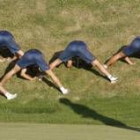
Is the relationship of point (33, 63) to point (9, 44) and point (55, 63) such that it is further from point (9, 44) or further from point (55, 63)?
point (9, 44)

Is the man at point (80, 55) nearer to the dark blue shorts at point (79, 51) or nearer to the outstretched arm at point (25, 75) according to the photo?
the dark blue shorts at point (79, 51)

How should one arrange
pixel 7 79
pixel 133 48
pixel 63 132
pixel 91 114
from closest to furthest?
1. pixel 63 132
2. pixel 91 114
3. pixel 7 79
4. pixel 133 48

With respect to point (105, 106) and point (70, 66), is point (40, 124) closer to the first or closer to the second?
point (105, 106)

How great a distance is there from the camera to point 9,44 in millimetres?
15523

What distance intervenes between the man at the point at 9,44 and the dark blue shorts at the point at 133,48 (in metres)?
2.98

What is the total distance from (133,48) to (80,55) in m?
1.55

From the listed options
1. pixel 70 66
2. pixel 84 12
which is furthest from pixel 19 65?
pixel 84 12

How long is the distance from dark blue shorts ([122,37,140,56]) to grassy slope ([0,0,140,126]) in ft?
1.60

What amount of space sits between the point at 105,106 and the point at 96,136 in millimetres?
4324

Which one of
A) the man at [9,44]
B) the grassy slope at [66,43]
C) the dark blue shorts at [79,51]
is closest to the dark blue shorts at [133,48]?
the grassy slope at [66,43]

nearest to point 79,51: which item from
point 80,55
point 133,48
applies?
point 80,55

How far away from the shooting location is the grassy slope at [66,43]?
13352 mm

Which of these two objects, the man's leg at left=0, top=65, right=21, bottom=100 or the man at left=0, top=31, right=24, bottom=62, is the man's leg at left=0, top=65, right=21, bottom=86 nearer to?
the man's leg at left=0, top=65, right=21, bottom=100

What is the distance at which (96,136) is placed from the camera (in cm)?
959
